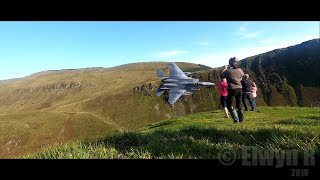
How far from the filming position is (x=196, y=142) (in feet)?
24.2

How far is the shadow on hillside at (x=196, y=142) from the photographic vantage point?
638 cm

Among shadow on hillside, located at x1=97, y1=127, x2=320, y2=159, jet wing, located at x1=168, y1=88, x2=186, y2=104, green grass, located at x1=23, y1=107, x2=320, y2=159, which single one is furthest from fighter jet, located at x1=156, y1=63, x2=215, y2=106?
green grass, located at x1=23, y1=107, x2=320, y2=159

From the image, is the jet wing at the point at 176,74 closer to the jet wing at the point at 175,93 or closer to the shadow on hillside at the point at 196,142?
the jet wing at the point at 175,93

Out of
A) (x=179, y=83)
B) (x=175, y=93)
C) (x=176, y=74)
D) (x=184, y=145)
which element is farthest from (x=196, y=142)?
(x=176, y=74)

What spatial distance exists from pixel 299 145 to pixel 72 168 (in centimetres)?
456

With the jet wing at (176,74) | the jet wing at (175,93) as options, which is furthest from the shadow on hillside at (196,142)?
the jet wing at (176,74)

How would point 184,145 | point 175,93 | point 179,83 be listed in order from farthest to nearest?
point 179,83
point 175,93
point 184,145

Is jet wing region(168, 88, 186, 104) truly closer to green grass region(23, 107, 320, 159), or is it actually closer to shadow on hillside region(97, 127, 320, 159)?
shadow on hillside region(97, 127, 320, 159)

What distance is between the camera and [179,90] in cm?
6850

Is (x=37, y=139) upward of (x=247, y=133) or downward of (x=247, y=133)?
downward

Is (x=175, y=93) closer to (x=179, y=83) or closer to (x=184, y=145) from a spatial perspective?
(x=179, y=83)

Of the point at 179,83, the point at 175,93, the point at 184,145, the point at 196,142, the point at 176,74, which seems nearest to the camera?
the point at 184,145
